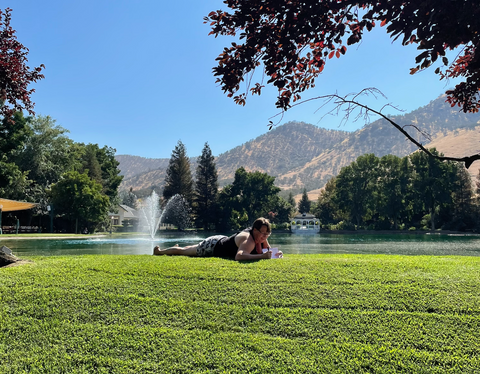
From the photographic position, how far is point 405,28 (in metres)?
2.03

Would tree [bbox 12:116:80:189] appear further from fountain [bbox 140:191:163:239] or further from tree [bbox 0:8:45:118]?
tree [bbox 0:8:45:118]

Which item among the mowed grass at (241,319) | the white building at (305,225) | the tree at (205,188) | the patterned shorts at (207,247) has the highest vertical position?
the tree at (205,188)

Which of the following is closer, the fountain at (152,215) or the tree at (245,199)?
the fountain at (152,215)

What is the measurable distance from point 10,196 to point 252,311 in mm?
36519

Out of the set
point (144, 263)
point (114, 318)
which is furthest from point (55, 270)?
point (114, 318)

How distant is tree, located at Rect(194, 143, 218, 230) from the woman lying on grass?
44.2 meters

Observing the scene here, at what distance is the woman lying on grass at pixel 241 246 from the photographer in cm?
459

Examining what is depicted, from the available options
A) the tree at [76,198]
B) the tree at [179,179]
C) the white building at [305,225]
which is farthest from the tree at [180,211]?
the tree at [76,198]

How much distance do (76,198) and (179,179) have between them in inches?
813

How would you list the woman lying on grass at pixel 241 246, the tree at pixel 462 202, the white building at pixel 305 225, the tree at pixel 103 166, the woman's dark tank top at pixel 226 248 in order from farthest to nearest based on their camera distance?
the white building at pixel 305 225
the tree at pixel 103 166
the tree at pixel 462 202
the woman's dark tank top at pixel 226 248
the woman lying on grass at pixel 241 246

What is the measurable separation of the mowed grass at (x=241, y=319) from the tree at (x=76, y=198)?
3149 cm

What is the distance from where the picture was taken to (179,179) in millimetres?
52375

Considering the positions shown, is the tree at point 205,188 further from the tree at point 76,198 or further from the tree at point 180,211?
the tree at point 76,198

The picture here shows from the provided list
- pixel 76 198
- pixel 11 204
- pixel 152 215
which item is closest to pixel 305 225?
pixel 152 215
